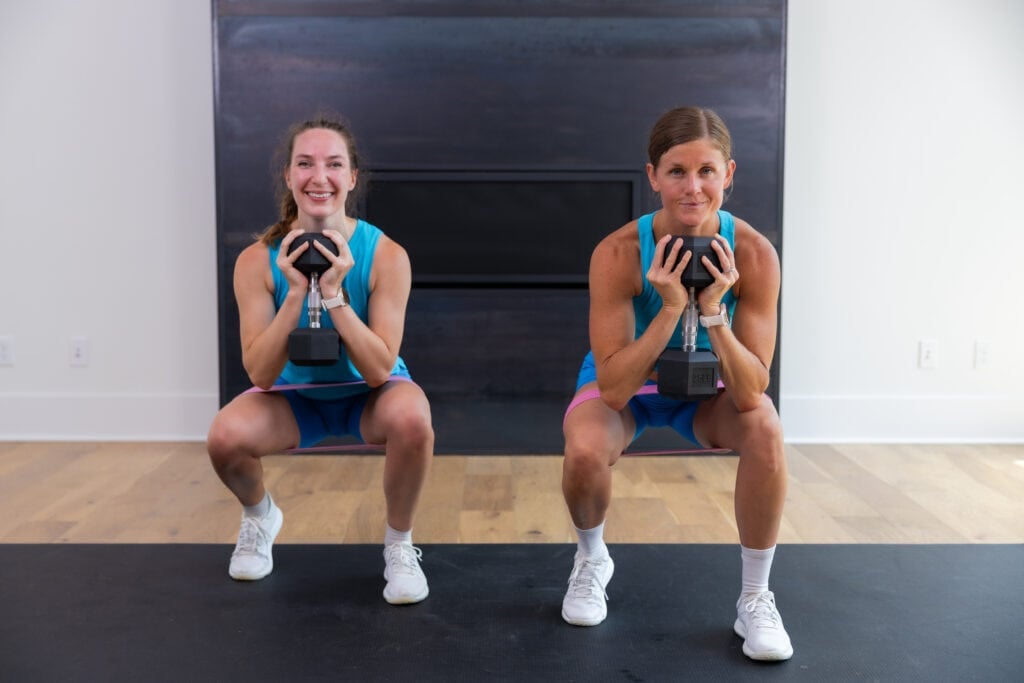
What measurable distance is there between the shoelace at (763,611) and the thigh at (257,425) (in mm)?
1029

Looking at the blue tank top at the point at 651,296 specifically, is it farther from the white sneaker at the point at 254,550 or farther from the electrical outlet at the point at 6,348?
the electrical outlet at the point at 6,348

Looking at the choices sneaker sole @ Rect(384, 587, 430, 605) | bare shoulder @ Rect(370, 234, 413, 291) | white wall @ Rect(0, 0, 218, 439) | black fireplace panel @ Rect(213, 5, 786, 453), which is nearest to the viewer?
sneaker sole @ Rect(384, 587, 430, 605)

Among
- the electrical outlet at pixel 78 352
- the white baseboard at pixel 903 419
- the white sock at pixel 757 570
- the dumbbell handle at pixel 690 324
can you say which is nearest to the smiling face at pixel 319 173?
the dumbbell handle at pixel 690 324

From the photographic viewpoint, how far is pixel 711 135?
1.79 meters

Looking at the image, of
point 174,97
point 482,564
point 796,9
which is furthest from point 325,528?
point 796,9

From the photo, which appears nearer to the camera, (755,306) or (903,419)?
(755,306)

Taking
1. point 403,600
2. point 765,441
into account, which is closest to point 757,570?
point 765,441

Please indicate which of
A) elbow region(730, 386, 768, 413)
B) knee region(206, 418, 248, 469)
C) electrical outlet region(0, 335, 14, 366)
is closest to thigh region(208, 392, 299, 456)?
knee region(206, 418, 248, 469)

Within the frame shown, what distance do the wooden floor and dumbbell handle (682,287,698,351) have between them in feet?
2.88

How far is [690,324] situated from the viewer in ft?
5.71

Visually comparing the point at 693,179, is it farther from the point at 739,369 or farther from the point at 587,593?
the point at 587,593

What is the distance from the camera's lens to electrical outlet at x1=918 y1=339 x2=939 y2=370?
143 inches

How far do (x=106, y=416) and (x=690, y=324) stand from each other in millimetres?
2686

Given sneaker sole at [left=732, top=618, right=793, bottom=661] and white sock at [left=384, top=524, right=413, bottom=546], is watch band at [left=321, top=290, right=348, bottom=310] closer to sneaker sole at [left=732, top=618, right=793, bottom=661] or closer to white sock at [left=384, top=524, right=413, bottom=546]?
white sock at [left=384, top=524, right=413, bottom=546]
